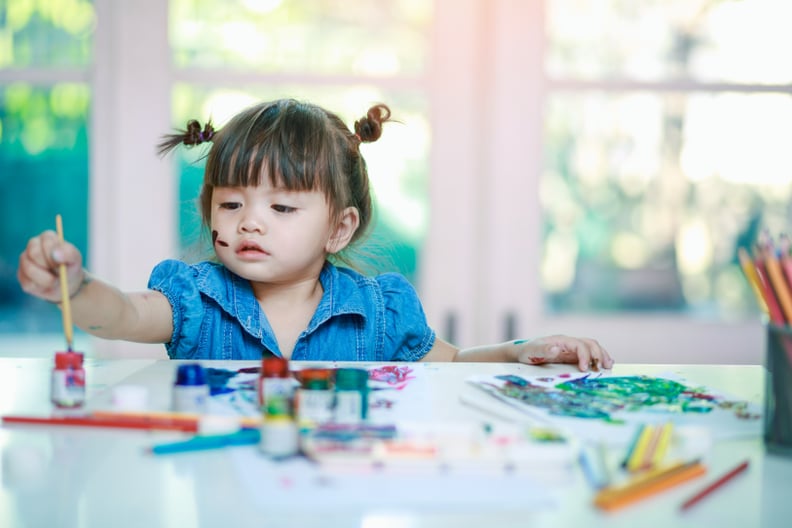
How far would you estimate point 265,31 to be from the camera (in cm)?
234

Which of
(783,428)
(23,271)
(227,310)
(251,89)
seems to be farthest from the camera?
(251,89)

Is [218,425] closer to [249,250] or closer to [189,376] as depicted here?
[189,376]

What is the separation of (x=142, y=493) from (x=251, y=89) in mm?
1810

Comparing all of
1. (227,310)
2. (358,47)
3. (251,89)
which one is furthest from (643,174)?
(227,310)

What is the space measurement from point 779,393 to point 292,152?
733mm

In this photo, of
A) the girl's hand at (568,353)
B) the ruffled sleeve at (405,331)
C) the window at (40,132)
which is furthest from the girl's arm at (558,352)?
the window at (40,132)

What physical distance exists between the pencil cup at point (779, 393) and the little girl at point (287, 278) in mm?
371

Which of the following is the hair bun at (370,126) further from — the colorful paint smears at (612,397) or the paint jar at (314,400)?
the paint jar at (314,400)

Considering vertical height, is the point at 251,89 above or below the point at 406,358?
above

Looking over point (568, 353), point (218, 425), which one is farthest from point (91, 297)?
point (568, 353)

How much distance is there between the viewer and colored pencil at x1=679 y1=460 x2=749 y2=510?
591mm

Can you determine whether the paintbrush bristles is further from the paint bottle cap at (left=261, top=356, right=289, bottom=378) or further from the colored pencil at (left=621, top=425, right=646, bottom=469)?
the colored pencil at (left=621, top=425, right=646, bottom=469)

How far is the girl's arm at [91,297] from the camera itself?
2.85ft

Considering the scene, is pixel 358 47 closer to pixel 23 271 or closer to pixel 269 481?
pixel 23 271
